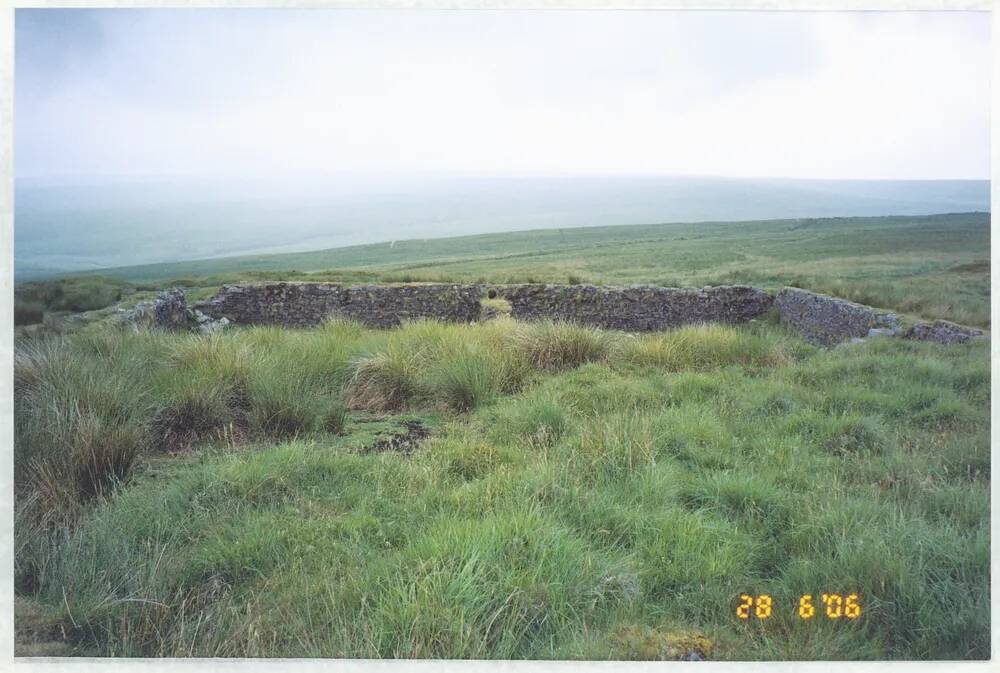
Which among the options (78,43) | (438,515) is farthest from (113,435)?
(78,43)

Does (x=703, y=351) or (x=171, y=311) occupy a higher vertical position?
(x=171, y=311)

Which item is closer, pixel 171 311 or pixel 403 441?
pixel 403 441

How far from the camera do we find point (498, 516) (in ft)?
9.94

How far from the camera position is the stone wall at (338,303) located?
11734 mm

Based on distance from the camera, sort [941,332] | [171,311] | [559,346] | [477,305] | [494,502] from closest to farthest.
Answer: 1. [494,502]
2. [941,332]
3. [559,346]
4. [171,311]
5. [477,305]

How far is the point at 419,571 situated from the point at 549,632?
599 millimetres

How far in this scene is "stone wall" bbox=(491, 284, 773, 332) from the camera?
11031 mm

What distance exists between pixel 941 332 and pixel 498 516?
539 cm

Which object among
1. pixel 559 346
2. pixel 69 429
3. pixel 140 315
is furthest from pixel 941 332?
pixel 140 315

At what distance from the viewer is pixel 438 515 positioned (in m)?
3.17

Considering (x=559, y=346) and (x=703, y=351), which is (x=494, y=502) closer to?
(x=559, y=346)

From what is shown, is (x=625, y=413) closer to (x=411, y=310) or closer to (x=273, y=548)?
(x=273, y=548)

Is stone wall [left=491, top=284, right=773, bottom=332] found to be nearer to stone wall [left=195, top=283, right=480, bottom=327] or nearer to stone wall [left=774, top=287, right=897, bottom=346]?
stone wall [left=774, top=287, right=897, bottom=346]

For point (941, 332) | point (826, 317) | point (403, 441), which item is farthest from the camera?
point (826, 317)
